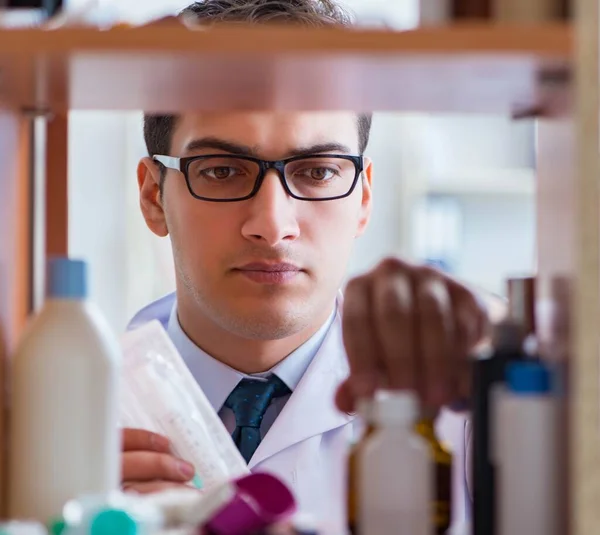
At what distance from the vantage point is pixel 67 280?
934 mm

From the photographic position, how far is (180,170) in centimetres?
167

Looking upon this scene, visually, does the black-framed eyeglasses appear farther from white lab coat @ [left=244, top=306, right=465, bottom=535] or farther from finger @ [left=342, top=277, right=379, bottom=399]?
finger @ [left=342, top=277, right=379, bottom=399]

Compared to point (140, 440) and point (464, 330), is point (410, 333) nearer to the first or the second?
point (464, 330)

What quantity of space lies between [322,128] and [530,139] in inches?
83.7

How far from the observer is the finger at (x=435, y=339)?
1.03 m

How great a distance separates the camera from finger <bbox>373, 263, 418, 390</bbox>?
1054 millimetres

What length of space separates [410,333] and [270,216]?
539mm

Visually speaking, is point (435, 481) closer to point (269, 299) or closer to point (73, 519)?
point (73, 519)

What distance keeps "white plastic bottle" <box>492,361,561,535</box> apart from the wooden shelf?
298 mm

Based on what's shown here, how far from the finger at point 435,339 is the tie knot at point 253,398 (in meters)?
0.68

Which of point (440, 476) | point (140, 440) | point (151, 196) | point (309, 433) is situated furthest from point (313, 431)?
point (440, 476)

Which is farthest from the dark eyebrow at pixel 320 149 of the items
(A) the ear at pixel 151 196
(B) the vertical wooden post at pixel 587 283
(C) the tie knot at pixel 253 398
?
(B) the vertical wooden post at pixel 587 283

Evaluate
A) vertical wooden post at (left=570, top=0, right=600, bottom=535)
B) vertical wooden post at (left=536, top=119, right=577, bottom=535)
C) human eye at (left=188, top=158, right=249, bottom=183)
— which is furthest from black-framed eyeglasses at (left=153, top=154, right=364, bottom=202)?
vertical wooden post at (left=570, top=0, right=600, bottom=535)

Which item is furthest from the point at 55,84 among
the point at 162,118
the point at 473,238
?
the point at 473,238
